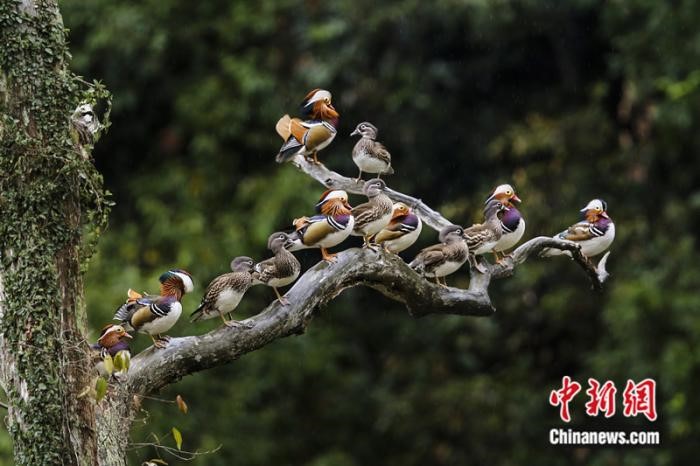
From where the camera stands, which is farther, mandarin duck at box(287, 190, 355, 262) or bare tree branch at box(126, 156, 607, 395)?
mandarin duck at box(287, 190, 355, 262)

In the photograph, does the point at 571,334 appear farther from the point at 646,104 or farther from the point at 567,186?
the point at 646,104

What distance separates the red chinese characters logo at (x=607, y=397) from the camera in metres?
12.4

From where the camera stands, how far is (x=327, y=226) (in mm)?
6145

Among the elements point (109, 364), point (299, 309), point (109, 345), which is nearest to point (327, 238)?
point (299, 309)

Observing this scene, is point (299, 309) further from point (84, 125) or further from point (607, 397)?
point (607, 397)

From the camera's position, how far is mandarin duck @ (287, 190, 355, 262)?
242 inches

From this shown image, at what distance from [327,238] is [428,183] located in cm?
801

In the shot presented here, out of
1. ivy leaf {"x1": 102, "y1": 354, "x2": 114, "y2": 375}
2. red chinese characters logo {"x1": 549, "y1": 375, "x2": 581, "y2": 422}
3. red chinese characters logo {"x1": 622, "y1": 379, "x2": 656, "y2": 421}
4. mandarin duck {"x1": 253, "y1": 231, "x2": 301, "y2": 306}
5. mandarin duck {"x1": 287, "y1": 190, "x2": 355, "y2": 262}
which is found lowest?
ivy leaf {"x1": 102, "y1": 354, "x2": 114, "y2": 375}

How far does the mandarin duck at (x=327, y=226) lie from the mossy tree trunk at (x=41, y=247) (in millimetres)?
1092

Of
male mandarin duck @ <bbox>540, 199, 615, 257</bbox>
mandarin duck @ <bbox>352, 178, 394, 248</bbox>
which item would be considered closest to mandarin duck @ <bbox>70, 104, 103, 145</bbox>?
mandarin duck @ <bbox>352, 178, 394, 248</bbox>

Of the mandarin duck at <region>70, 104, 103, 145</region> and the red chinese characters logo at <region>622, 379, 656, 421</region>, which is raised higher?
the red chinese characters logo at <region>622, 379, 656, 421</region>

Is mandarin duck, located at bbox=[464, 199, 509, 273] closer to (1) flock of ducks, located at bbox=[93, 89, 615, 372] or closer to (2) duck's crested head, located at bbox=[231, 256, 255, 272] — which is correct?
(1) flock of ducks, located at bbox=[93, 89, 615, 372]

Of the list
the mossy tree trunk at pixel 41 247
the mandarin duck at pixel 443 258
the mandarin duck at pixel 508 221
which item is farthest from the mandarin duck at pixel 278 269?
the mandarin duck at pixel 508 221

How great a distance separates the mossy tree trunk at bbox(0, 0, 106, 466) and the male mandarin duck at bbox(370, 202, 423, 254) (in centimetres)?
162
